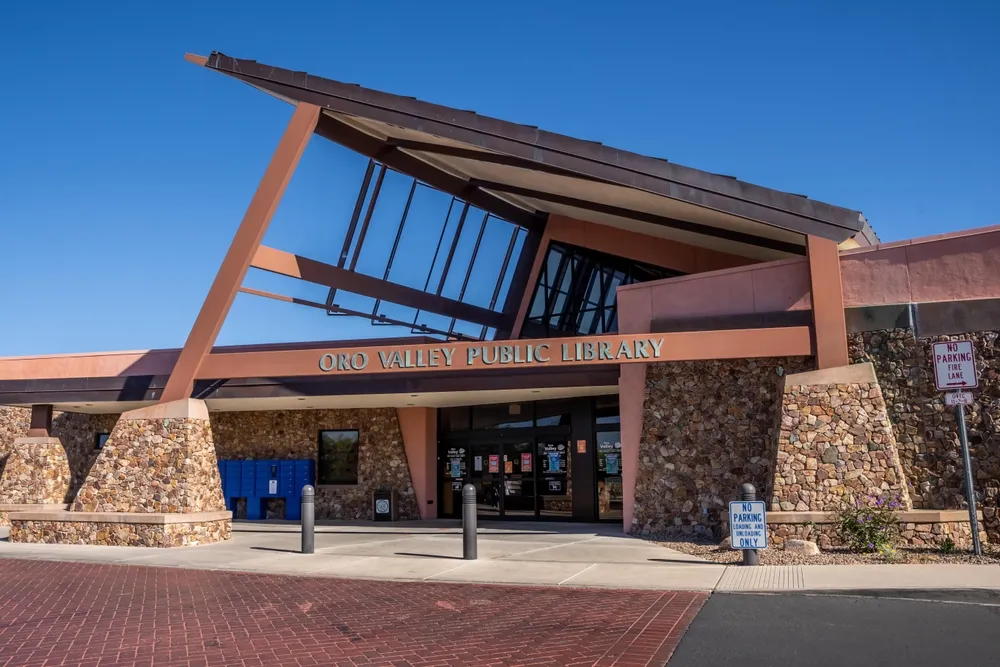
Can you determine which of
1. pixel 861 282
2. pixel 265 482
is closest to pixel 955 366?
pixel 861 282

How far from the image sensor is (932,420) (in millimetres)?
12750

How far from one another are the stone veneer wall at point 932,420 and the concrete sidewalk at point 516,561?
2713 millimetres

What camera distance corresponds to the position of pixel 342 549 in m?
14.1

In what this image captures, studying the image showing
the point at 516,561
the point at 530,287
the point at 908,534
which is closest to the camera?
the point at 908,534

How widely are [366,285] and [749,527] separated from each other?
11748 mm

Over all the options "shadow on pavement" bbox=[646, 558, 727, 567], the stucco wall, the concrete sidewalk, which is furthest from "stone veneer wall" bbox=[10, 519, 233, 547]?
the stucco wall

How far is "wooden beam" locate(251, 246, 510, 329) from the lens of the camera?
17.4 metres

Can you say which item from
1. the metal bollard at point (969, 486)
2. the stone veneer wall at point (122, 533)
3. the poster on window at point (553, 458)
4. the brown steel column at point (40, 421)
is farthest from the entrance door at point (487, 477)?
the metal bollard at point (969, 486)

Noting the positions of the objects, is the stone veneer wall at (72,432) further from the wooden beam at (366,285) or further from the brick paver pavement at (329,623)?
the brick paver pavement at (329,623)

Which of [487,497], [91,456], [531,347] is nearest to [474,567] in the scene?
[531,347]

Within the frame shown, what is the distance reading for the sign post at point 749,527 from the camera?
10.6 meters

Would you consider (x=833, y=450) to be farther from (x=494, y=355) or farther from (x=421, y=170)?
(x=421, y=170)

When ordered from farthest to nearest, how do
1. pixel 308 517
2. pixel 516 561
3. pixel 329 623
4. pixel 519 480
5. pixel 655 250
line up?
pixel 519 480 < pixel 655 250 < pixel 308 517 < pixel 516 561 < pixel 329 623

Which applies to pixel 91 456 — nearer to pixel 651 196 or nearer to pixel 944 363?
pixel 651 196
